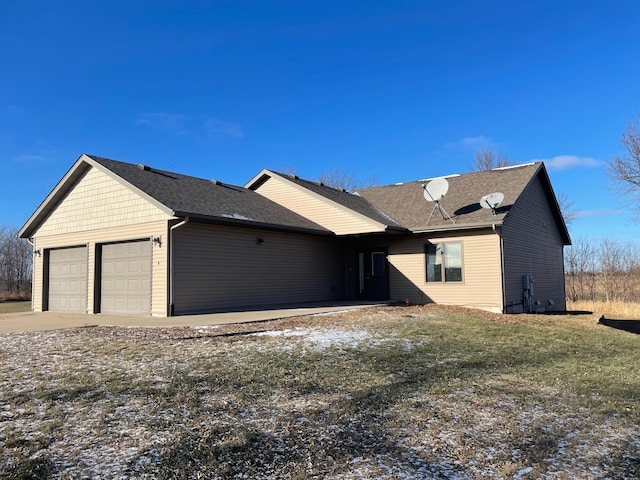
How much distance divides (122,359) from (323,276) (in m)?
11.4

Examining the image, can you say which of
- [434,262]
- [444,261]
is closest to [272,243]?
[434,262]

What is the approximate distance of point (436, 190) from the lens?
15906 millimetres

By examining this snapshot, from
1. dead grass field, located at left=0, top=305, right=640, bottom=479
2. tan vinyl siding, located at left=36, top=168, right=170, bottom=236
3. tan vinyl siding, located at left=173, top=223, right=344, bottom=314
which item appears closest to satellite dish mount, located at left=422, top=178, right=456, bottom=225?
tan vinyl siding, located at left=173, top=223, right=344, bottom=314

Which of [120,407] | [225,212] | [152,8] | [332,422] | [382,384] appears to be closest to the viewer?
[332,422]

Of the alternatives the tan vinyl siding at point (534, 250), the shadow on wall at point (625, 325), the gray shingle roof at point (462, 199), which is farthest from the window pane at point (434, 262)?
the shadow on wall at point (625, 325)

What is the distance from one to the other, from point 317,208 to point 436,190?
4.56 meters

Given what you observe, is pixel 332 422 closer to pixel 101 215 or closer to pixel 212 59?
pixel 101 215

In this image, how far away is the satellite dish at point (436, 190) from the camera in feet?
51.6

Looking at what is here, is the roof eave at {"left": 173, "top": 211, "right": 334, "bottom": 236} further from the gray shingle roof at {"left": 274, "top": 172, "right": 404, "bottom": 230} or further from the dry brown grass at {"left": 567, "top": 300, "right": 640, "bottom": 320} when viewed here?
the dry brown grass at {"left": 567, "top": 300, "right": 640, "bottom": 320}

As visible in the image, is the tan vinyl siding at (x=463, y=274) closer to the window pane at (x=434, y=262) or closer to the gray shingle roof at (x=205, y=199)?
the window pane at (x=434, y=262)

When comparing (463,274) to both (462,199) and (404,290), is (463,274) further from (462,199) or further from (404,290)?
(462,199)

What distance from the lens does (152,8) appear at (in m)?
12.5

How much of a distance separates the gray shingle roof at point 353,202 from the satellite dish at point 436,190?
152 centimetres

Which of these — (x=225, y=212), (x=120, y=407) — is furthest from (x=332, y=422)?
(x=225, y=212)
